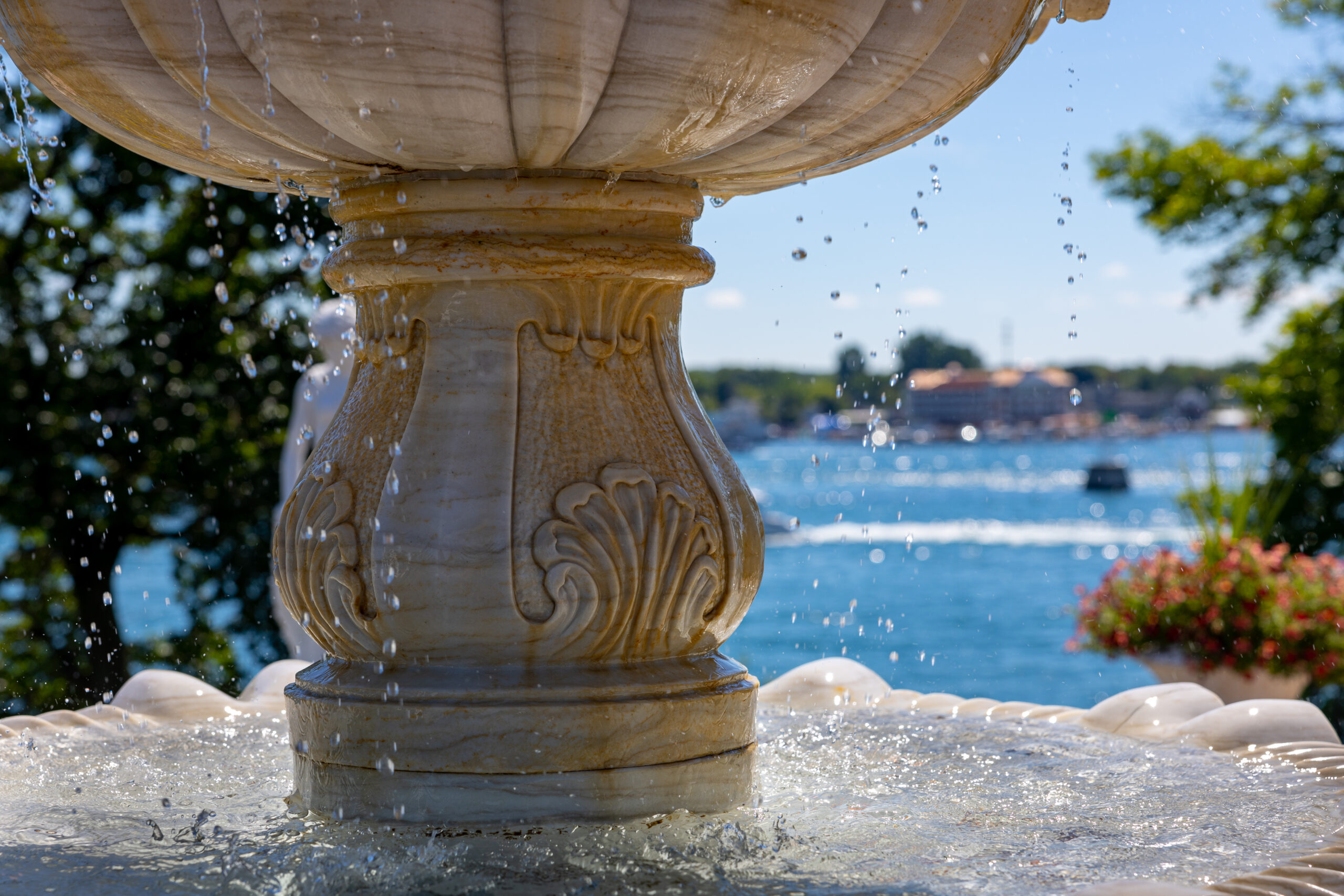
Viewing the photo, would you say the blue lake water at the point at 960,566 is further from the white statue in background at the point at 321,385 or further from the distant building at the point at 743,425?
the white statue in background at the point at 321,385

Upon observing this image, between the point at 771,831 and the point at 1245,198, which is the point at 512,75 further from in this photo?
the point at 1245,198

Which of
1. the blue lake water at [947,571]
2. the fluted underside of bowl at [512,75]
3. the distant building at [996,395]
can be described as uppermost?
the distant building at [996,395]

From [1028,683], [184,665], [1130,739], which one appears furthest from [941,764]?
[1028,683]

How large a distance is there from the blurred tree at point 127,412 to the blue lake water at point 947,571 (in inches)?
17.7

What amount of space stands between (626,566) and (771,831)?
574 mm

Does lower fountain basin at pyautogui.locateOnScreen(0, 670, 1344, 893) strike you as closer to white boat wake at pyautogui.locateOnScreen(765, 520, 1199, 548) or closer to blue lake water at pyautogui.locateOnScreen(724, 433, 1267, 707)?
blue lake water at pyautogui.locateOnScreen(724, 433, 1267, 707)

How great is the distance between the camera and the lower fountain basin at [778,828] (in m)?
2.38

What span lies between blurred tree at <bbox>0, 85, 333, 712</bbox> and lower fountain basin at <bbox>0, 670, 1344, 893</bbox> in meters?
7.43

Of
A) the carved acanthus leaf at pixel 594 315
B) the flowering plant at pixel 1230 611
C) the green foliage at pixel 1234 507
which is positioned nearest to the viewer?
the carved acanthus leaf at pixel 594 315

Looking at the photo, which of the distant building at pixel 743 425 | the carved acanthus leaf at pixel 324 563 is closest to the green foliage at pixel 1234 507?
the carved acanthus leaf at pixel 324 563

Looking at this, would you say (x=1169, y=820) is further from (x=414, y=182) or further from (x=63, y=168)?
(x=63, y=168)

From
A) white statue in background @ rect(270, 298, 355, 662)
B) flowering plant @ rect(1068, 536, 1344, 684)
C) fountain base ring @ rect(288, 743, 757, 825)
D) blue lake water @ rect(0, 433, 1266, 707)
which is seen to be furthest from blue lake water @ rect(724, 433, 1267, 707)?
white statue in background @ rect(270, 298, 355, 662)

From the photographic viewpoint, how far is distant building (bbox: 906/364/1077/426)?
219ft

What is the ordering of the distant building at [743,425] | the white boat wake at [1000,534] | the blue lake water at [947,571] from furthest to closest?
the white boat wake at [1000,534]
the distant building at [743,425]
the blue lake water at [947,571]
